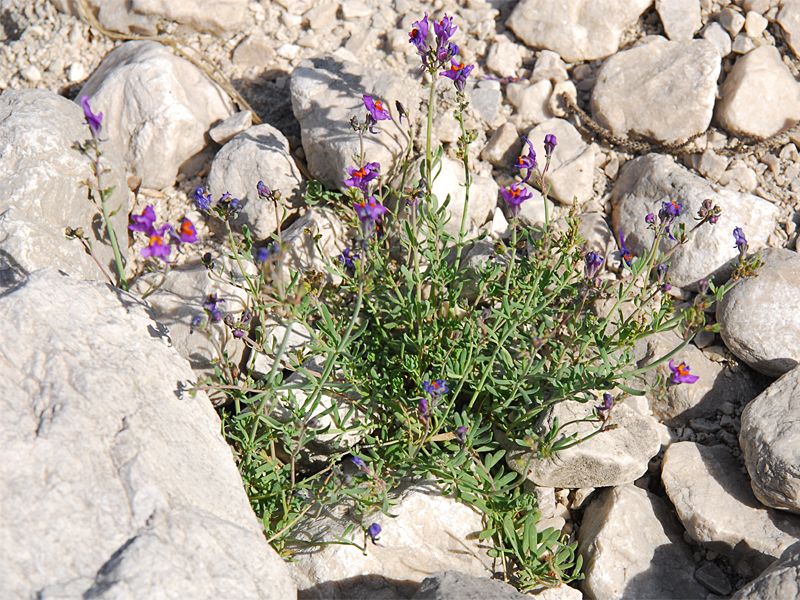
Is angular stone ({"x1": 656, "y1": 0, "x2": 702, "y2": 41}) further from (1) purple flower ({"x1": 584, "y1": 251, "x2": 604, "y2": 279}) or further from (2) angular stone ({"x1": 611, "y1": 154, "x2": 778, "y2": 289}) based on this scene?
(1) purple flower ({"x1": 584, "y1": 251, "x2": 604, "y2": 279})

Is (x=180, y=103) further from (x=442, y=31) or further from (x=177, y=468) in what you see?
(x=177, y=468)

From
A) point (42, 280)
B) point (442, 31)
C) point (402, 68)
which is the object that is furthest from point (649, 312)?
point (42, 280)

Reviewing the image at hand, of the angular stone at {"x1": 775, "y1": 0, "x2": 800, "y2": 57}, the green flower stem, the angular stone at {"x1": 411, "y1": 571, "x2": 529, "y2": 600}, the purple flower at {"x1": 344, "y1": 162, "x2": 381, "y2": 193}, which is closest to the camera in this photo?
the angular stone at {"x1": 411, "y1": 571, "x2": 529, "y2": 600}

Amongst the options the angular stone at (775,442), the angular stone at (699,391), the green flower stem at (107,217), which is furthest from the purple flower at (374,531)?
the angular stone at (775,442)

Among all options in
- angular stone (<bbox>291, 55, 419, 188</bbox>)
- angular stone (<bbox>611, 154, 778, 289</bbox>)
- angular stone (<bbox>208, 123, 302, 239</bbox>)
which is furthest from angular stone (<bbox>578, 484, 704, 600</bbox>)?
angular stone (<bbox>208, 123, 302, 239</bbox>)

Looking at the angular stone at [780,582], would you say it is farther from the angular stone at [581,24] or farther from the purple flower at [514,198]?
the angular stone at [581,24]

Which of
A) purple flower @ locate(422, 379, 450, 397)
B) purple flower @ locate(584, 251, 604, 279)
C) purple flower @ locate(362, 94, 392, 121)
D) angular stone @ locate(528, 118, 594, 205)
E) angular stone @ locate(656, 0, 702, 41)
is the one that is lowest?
purple flower @ locate(422, 379, 450, 397)
